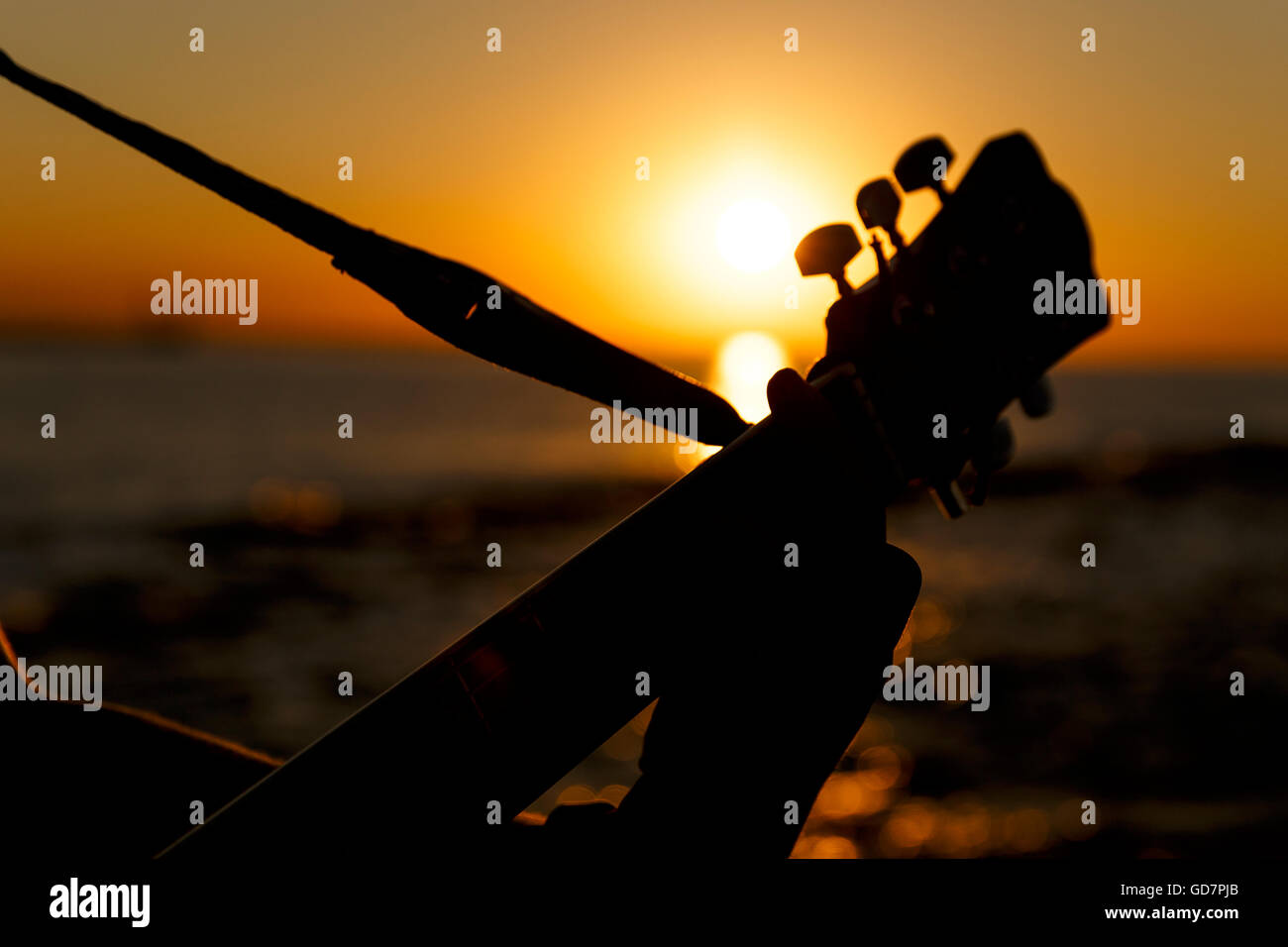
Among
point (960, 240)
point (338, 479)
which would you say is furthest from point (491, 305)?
point (338, 479)

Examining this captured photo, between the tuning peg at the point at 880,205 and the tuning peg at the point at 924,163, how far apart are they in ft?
0.07

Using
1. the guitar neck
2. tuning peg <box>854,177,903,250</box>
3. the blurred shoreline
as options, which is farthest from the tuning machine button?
the blurred shoreline

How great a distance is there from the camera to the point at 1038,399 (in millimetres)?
1431

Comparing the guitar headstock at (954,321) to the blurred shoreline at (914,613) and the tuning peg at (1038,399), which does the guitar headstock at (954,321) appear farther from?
the blurred shoreline at (914,613)

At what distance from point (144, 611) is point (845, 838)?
1077 cm

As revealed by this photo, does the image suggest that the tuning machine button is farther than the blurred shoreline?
No

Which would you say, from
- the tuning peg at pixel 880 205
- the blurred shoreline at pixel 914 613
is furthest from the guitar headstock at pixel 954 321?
the blurred shoreline at pixel 914 613

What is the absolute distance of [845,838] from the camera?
7.49 m

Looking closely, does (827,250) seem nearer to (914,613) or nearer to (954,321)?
(954,321)

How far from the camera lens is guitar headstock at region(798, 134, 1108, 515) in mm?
1389

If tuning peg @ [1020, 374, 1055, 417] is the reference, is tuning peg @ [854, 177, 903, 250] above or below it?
above

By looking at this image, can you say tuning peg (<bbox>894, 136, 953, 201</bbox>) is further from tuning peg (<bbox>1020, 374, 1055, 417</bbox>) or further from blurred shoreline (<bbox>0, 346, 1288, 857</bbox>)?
blurred shoreline (<bbox>0, 346, 1288, 857</bbox>)

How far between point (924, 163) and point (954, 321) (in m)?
0.22
